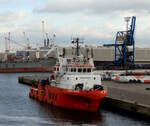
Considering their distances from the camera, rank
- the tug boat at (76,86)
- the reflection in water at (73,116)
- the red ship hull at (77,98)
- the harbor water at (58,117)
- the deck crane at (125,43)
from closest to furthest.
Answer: the harbor water at (58,117) → the reflection in water at (73,116) → the red ship hull at (77,98) → the tug boat at (76,86) → the deck crane at (125,43)

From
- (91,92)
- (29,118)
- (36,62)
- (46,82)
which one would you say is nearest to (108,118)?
(91,92)

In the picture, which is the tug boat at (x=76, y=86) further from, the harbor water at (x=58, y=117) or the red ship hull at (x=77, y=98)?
the harbor water at (x=58, y=117)

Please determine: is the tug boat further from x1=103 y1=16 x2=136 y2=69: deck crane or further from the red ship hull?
x1=103 y1=16 x2=136 y2=69: deck crane

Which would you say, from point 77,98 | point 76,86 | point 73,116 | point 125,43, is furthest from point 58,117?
point 125,43

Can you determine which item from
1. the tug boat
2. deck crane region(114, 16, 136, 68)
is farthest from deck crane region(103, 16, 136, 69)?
the tug boat

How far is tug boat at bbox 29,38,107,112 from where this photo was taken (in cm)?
4319

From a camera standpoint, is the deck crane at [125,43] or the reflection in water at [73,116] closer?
the reflection in water at [73,116]

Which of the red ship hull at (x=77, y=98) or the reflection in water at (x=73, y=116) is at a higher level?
the red ship hull at (x=77, y=98)

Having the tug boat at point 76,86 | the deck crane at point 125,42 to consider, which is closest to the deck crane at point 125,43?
the deck crane at point 125,42

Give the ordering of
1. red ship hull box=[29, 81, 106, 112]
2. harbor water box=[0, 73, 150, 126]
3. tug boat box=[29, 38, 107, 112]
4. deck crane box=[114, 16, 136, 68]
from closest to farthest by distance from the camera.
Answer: harbor water box=[0, 73, 150, 126]
red ship hull box=[29, 81, 106, 112]
tug boat box=[29, 38, 107, 112]
deck crane box=[114, 16, 136, 68]

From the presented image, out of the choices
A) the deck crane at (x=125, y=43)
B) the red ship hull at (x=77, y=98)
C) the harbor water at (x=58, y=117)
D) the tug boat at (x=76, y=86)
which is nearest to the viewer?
the harbor water at (x=58, y=117)

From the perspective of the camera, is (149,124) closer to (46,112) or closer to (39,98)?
(46,112)

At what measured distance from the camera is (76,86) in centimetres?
4450

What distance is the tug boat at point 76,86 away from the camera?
43.2 metres
